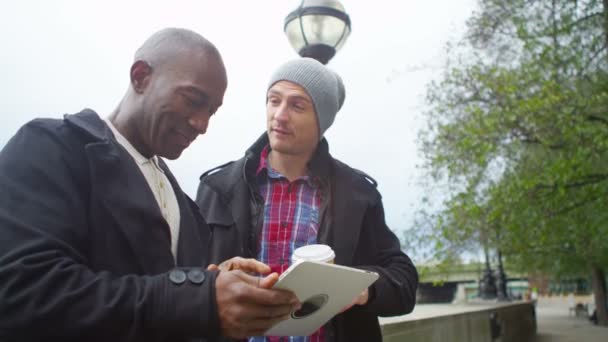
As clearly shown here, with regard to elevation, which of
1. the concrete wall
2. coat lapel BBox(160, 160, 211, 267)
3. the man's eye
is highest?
the man's eye

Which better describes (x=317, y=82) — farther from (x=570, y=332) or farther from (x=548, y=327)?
(x=548, y=327)

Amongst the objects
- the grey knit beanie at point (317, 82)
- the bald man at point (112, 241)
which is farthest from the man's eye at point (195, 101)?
the grey knit beanie at point (317, 82)

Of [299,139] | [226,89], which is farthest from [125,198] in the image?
[299,139]

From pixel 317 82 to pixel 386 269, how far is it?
3.11 feet

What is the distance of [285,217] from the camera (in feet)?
8.29

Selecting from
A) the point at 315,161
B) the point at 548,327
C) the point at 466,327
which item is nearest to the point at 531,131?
the point at 466,327

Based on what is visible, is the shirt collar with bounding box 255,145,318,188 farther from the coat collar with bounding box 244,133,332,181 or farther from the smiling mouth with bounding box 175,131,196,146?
→ the smiling mouth with bounding box 175,131,196,146

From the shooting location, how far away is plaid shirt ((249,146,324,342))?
2441 millimetres

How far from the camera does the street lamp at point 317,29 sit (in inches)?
187

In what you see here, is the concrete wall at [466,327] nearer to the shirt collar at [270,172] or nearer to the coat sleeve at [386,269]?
the coat sleeve at [386,269]

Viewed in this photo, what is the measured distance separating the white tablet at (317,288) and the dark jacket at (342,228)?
16.8 inches

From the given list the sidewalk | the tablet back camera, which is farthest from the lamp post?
the tablet back camera

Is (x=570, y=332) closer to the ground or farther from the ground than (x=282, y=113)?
closer to the ground

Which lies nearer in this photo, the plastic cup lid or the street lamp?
the plastic cup lid
